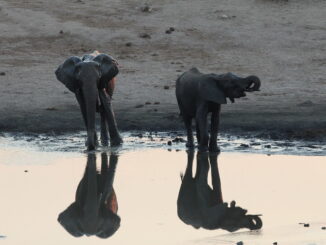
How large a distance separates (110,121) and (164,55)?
29.7 feet

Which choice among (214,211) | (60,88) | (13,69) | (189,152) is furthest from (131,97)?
(214,211)

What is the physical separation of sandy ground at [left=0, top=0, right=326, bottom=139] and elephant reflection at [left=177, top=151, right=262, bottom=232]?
449 cm

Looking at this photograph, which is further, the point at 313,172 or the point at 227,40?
the point at 227,40

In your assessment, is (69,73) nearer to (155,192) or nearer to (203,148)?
(203,148)

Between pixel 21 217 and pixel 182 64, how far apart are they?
49.2 ft

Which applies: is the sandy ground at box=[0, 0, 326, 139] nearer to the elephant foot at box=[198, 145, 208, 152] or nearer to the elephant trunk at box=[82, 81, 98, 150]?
the elephant foot at box=[198, 145, 208, 152]

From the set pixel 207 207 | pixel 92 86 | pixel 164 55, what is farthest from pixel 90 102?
pixel 164 55

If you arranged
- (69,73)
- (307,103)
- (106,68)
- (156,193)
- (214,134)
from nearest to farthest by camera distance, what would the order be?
(156,193), (214,134), (69,73), (106,68), (307,103)

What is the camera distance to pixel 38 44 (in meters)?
33.4

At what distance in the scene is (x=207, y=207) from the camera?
17625 mm

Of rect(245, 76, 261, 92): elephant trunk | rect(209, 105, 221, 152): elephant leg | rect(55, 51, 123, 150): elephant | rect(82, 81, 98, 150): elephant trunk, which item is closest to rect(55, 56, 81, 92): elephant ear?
rect(55, 51, 123, 150): elephant

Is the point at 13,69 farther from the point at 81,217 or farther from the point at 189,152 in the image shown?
the point at 81,217

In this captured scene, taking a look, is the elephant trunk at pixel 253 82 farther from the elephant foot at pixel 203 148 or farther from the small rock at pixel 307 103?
the small rock at pixel 307 103

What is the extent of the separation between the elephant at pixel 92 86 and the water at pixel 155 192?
436mm
